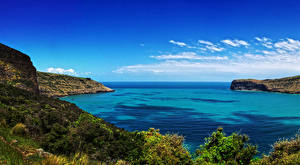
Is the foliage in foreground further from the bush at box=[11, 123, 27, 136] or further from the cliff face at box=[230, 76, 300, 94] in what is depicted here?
the cliff face at box=[230, 76, 300, 94]

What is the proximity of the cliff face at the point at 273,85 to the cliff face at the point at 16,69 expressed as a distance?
162001 millimetres

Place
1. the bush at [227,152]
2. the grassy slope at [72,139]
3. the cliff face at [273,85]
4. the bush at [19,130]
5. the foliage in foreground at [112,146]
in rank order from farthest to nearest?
the cliff face at [273,85] → the bush at [227,152] → the grassy slope at [72,139] → the foliage in foreground at [112,146] → the bush at [19,130]

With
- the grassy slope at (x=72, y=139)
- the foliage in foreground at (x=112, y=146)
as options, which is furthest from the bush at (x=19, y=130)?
the grassy slope at (x=72, y=139)

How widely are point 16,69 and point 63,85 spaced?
79314 mm

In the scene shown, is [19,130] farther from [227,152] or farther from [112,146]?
[227,152]

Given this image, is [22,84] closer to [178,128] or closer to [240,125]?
[178,128]

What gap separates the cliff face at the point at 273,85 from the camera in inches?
5546

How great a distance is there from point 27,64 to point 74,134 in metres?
39.8

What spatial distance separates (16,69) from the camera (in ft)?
132

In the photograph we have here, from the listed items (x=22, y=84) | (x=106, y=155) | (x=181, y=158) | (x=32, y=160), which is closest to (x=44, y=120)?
(x=106, y=155)

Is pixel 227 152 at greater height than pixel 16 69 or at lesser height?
lesser

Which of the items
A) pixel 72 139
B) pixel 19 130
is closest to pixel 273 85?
pixel 72 139

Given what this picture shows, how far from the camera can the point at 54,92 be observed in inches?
3888

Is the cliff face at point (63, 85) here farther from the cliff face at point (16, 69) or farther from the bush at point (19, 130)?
the bush at point (19, 130)
